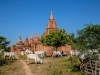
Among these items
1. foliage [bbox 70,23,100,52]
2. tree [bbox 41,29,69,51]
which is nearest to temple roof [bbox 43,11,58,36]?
tree [bbox 41,29,69,51]

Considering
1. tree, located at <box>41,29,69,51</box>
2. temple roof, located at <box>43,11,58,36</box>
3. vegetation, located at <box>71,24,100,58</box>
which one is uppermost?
temple roof, located at <box>43,11,58,36</box>

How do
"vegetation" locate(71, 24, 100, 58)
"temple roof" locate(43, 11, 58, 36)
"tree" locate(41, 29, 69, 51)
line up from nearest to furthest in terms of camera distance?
"vegetation" locate(71, 24, 100, 58) < "tree" locate(41, 29, 69, 51) < "temple roof" locate(43, 11, 58, 36)

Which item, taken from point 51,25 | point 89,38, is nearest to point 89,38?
point 89,38

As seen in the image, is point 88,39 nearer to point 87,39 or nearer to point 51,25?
point 87,39

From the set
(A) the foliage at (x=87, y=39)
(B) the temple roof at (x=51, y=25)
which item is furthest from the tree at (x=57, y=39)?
(A) the foliage at (x=87, y=39)

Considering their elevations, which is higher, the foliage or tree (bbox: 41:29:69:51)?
tree (bbox: 41:29:69:51)

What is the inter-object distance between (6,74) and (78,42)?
661 cm

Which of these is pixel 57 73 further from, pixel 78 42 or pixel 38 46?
pixel 38 46

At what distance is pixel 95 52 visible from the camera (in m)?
12.5

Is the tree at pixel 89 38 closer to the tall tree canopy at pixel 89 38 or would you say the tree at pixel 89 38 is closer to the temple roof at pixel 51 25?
the tall tree canopy at pixel 89 38

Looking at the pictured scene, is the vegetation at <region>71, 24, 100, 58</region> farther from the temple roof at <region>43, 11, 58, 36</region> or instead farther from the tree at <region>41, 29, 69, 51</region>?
the temple roof at <region>43, 11, 58, 36</region>

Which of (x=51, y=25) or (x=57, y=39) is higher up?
(x=51, y=25)

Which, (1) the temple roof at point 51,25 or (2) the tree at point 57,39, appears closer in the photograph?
(2) the tree at point 57,39

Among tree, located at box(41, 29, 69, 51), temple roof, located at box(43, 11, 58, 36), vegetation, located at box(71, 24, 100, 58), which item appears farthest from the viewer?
temple roof, located at box(43, 11, 58, 36)
